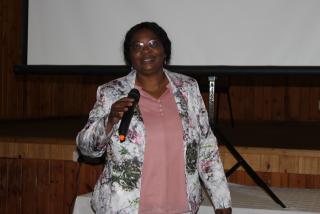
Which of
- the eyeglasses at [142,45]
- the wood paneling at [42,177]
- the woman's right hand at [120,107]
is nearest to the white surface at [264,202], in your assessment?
the wood paneling at [42,177]

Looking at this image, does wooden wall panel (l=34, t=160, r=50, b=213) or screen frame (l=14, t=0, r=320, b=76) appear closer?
screen frame (l=14, t=0, r=320, b=76)

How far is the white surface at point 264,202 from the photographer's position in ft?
7.63

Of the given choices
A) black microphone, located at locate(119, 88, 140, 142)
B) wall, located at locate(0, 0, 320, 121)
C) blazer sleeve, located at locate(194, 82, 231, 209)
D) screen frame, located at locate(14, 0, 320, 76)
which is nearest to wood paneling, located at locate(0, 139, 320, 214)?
screen frame, located at locate(14, 0, 320, 76)

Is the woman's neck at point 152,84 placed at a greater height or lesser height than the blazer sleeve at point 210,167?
greater

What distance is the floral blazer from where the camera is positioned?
1638mm

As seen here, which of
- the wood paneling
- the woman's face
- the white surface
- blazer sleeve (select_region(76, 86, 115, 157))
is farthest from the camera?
the wood paneling

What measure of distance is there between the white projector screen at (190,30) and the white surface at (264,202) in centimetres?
64

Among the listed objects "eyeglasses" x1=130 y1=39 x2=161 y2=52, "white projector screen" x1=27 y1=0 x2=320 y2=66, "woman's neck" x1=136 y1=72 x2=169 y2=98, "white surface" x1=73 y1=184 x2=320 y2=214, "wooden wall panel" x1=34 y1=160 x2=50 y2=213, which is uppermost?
"white projector screen" x1=27 y1=0 x2=320 y2=66

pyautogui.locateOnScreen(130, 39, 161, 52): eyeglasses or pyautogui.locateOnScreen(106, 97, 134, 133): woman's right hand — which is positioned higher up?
pyautogui.locateOnScreen(130, 39, 161, 52): eyeglasses

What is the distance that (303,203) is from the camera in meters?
2.46

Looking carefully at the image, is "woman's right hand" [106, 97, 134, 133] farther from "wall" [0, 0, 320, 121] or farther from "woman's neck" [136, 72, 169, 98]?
"wall" [0, 0, 320, 121]

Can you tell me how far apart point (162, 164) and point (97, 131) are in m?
0.24

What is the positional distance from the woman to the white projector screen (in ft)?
2.24

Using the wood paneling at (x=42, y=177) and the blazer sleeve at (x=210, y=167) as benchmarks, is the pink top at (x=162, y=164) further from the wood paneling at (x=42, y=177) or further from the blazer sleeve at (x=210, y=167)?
the wood paneling at (x=42, y=177)
